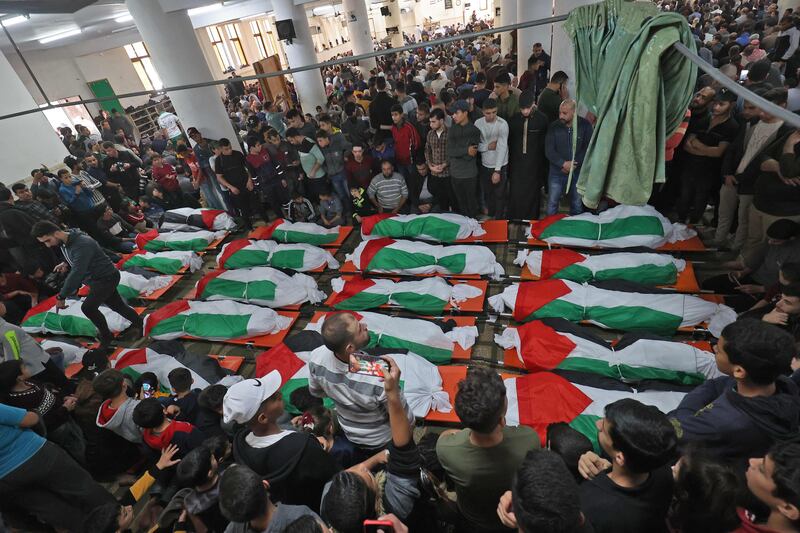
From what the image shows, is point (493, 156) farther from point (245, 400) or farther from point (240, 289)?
point (245, 400)

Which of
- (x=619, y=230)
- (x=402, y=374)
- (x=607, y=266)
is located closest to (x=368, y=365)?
(x=402, y=374)

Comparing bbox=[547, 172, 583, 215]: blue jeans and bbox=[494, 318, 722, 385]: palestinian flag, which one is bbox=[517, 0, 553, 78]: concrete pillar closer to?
bbox=[547, 172, 583, 215]: blue jeans

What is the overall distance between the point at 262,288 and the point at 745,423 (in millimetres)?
4372

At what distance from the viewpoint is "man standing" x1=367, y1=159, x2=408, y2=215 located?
18.1 feet

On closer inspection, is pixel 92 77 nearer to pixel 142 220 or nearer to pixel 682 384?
pixel 142 220

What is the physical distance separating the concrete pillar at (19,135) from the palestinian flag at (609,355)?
10.1 meters

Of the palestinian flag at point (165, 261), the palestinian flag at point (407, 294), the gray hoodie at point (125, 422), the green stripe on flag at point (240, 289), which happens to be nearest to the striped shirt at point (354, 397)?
the gray hoodie at point (125, 422)

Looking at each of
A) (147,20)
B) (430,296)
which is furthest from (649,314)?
(147,20)

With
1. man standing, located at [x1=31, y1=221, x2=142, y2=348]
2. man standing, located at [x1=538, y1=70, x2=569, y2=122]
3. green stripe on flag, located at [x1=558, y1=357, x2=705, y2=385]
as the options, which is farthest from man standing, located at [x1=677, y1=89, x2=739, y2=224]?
man standing, located at [x1=31, y1=221, x2=142, y2=348]

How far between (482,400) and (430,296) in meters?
2.65

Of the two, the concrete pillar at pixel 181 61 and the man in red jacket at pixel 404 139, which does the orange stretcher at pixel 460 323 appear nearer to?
the man in red jacket at pixel 404 139

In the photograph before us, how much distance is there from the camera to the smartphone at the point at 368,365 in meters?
1.84

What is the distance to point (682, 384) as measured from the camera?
2910 millimetres

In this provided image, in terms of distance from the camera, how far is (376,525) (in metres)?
1.39
